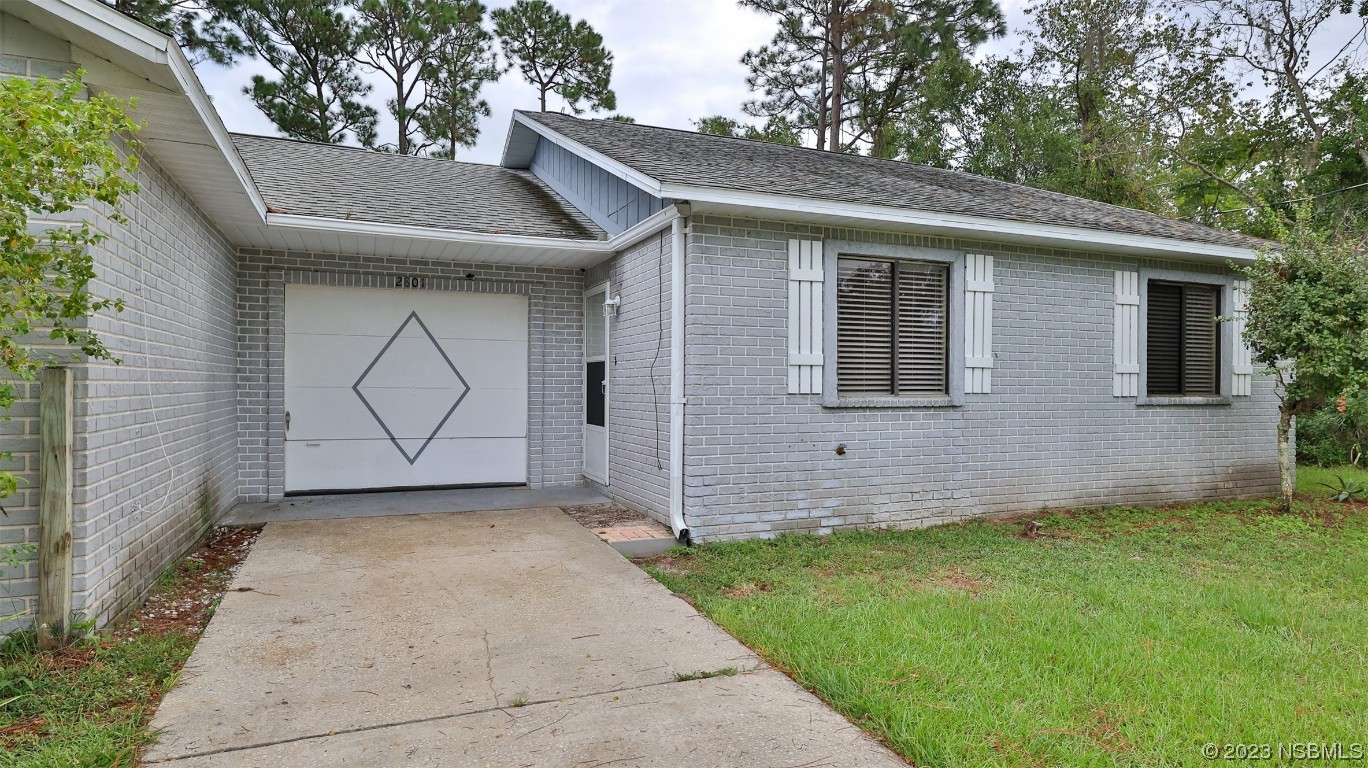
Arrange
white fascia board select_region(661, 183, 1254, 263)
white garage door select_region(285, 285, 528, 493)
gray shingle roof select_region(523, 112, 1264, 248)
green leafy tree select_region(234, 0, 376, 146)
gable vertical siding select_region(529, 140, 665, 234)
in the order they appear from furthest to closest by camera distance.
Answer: green leafy tree select_region(234, 0, 376, 146) < white garage door select_region(285, 285, 528, 493) < gable vertical siding select_region(529, 140, 665, 234) < gray shingle roof select_region(523, 112, 1264, 248) < white fascia board select_region(661, 183, 1254, 263)

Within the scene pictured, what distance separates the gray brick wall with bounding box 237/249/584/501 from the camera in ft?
22.8

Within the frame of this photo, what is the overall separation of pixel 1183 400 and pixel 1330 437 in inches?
261

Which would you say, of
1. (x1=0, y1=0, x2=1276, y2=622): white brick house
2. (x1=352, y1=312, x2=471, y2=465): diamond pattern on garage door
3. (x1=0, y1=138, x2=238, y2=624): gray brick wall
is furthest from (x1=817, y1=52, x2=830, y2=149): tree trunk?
(x1=0, y1=138, x2=238, y2=624): gray brick wall

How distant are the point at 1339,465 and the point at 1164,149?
833 cm

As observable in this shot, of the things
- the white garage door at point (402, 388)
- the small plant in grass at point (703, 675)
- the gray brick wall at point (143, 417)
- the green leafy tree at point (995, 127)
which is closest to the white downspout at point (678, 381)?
the small plant in grass at point (703, 675)

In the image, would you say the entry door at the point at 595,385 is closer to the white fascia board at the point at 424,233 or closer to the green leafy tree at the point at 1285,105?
the white fascia board at the point at 424,233

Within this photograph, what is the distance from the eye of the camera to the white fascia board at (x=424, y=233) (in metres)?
6.09

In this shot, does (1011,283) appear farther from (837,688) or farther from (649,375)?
(837,688)

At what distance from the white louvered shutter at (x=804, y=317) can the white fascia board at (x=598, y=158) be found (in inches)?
50.0

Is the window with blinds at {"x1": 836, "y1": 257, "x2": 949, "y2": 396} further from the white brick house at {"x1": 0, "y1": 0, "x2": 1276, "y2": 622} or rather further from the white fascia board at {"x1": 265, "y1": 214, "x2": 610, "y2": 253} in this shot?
the white fascia board at {"x1": 265, "y1": 214, "x2": 610, "y2": 253}

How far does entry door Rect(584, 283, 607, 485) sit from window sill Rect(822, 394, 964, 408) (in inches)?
93.1

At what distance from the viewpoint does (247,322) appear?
691 centimetres

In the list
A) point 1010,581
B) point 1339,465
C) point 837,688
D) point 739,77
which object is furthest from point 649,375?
point 739,77

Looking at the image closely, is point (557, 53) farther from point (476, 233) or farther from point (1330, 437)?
point (1330, 437)
